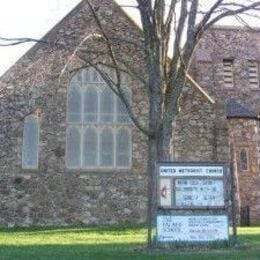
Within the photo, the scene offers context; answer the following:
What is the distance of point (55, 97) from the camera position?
21.7m

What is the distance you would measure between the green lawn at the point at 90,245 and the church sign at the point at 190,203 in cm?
56

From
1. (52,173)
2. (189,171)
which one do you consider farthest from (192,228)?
(52,173)

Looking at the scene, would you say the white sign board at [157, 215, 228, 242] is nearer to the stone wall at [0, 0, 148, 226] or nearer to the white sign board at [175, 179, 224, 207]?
the white sign board at [175, 179, 224, 207]

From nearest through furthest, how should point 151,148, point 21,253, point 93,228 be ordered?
point 21,253 < point 151,148 < point 93,228

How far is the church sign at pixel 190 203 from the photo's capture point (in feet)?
41.6

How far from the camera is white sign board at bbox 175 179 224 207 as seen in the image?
1276cm

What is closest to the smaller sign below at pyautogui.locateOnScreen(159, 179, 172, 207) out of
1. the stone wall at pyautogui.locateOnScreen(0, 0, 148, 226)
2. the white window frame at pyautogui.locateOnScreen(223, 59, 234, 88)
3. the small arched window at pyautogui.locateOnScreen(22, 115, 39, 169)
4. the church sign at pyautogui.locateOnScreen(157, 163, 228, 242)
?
the church sign at pyautogui.locateOnScreen(157, 163, 228, 242)

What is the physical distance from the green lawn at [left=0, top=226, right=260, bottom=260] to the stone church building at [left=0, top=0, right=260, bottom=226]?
4.72ft

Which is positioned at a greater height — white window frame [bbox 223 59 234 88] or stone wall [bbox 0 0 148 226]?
white window frame [bbox 223 59 234 88]

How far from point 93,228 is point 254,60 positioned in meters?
16.2

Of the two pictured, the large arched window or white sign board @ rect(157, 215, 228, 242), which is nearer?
white sign board @ rect(157, 215, 228, 242)

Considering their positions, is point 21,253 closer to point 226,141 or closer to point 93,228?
point 93,228

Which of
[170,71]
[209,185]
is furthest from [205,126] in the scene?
[209,185]

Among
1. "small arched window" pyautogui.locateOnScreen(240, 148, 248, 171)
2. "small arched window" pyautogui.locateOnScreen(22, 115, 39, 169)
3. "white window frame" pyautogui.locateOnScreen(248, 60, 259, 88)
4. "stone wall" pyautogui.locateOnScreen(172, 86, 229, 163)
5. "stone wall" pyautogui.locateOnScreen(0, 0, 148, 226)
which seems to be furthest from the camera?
"white window frame" pyautogui.locateOnScreen(248, 60, 259, 88)
